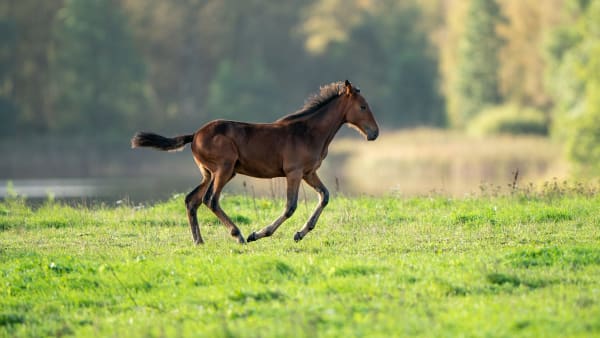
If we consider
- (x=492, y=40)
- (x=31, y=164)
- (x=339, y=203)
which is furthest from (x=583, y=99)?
(x=339, y=203)

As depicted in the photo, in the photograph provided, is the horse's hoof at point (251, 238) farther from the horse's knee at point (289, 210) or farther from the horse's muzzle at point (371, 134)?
the horse's muzzle at point (371, 134)

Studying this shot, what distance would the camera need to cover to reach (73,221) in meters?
16.8

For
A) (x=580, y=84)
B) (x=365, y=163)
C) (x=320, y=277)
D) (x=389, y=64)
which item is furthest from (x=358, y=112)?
(x=389, y=64)

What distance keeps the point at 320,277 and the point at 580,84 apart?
151 feet

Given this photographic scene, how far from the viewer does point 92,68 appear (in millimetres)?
70812

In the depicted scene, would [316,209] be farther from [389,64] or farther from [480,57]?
[389,64]

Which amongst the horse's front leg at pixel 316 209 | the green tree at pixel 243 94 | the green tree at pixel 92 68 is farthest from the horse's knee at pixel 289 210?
the green tree at pixel 243 94

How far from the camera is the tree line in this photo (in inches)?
2729

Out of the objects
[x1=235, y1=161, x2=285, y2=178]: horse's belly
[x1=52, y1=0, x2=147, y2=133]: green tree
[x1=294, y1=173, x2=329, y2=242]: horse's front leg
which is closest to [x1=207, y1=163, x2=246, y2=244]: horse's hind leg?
[x1=235, y1=161, x2=285, y2=178]: horse's belly

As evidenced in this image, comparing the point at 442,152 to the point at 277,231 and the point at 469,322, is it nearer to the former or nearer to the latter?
the point at 277,231

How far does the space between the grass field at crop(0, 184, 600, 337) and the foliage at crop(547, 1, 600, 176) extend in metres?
26.1

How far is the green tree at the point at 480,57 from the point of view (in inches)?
3029

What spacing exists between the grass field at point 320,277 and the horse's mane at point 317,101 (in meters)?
1.72

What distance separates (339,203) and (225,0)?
72.2 meters
